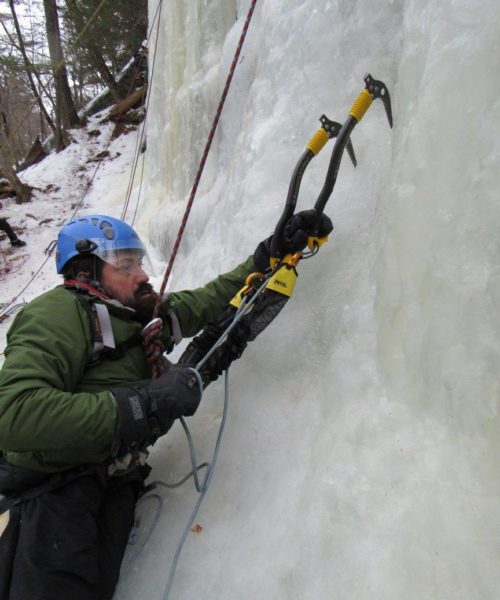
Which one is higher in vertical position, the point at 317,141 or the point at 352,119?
the point at 352,119

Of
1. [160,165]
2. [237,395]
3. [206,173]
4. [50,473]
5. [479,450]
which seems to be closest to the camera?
[479,450]

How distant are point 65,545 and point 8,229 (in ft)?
24.6

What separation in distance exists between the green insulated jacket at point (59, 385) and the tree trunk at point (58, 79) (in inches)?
426

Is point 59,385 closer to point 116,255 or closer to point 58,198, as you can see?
point 116,255

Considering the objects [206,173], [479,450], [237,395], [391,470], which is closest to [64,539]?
[237,395]

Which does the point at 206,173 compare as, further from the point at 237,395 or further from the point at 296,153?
the point at 237,395

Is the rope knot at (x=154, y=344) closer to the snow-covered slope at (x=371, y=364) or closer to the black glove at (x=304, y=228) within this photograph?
the snow-covered slope at (x=371, y=364)

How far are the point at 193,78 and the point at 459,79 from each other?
4420 mm

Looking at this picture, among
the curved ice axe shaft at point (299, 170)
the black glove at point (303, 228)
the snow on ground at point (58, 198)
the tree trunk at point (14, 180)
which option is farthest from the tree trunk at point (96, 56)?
the black glove at point (303, 228)

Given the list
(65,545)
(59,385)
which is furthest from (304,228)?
(65,545)

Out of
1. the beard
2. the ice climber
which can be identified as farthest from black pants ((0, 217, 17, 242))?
the beard

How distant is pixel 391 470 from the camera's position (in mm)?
1300

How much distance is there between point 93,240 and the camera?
199 cm

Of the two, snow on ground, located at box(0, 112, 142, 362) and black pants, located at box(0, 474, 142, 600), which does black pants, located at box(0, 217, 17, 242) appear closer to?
snow on ground, located at box(0, 112, 142, 362)
